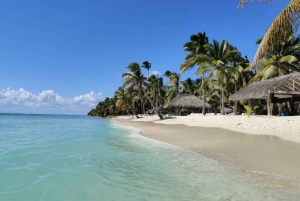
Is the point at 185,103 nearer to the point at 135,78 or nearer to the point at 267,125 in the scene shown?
the point at 135,78

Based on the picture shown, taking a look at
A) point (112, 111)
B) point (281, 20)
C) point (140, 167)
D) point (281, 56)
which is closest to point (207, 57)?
point (281, 56)

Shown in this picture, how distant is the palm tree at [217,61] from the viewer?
20.4m

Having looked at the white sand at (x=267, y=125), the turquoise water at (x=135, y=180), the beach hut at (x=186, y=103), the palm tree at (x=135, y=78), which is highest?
the palm tree at (x=135, y=78)

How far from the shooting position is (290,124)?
10.6 meters

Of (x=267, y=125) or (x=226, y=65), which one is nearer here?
(x=267, y=125)

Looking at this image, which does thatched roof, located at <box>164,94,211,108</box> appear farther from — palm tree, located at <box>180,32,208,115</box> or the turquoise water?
the turquoise water

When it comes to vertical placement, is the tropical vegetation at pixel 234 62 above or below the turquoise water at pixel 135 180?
above

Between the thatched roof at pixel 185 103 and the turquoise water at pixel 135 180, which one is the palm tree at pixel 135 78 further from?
the turquoise water at pixel 135 180

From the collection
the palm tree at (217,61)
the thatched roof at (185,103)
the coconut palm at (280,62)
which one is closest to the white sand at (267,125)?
the palm tree at (217,61)

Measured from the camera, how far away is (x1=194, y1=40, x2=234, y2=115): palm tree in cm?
2036

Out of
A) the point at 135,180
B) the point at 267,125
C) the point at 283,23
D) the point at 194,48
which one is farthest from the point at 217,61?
the point at 135,180

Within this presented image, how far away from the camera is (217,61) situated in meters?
20.1

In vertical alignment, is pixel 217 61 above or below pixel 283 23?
above

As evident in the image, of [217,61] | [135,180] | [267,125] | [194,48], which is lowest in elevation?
[135,180]
